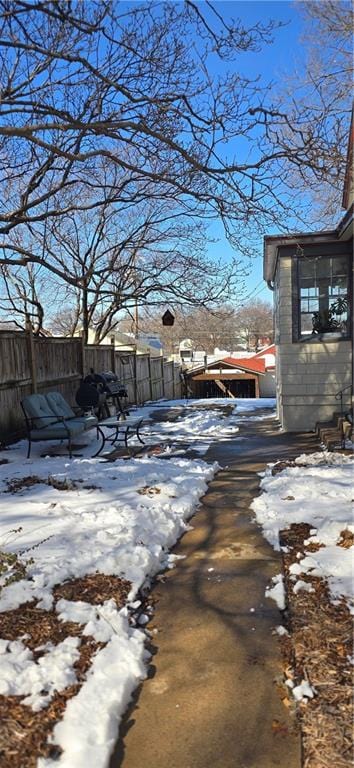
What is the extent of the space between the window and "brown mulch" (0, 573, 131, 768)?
7.59 meters

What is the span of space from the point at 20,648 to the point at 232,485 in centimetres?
356

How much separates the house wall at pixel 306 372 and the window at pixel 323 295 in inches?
8.9

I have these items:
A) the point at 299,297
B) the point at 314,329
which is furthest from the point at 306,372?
the point at 299,297

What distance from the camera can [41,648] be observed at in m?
2.54

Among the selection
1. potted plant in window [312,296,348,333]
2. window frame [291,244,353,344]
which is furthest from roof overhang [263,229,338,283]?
potted plant in window [312,296,348,333]

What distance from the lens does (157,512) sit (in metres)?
4.50

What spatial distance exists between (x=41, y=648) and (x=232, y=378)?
2929cm

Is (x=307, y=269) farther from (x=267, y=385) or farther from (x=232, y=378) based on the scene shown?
(x=267, y=385)

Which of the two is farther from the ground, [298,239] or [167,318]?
[298,239]

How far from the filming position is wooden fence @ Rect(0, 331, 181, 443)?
27.8 ft

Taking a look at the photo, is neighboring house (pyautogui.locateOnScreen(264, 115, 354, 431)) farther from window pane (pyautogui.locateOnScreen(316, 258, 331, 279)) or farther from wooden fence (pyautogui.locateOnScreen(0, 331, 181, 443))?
wooden fence (pyautogui.locateOnScreen(0, 331, 181, 443))

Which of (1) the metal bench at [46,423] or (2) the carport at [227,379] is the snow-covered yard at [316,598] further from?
(2) the carport at [227,379]

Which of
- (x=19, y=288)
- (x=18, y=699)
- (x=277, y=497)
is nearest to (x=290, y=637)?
(x=18, y=699)

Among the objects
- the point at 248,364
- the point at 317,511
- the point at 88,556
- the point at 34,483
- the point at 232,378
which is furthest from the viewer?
the point at 248,364
